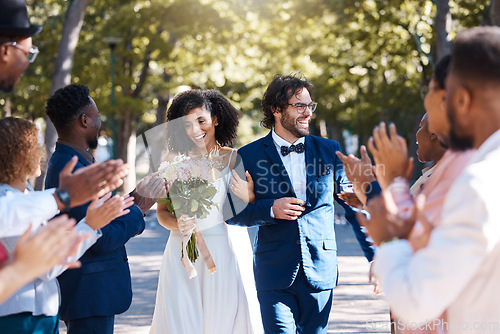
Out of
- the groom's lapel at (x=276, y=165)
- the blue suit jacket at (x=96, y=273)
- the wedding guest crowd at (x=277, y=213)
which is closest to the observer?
the wedding guest crowd at (x=277, y=213)

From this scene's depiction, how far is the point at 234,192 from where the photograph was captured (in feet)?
18.1

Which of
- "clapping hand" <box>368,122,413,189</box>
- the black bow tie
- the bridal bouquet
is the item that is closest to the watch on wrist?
"clapping hand" <box>368,122,413,189</box>

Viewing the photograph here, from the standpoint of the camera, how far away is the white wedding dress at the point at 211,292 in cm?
547

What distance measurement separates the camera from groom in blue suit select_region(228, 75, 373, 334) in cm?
519

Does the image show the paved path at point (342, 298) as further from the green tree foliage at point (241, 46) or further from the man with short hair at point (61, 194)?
the green tree foliage at point (241, 46)

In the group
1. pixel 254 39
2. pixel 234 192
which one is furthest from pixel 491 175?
pixel 254 39

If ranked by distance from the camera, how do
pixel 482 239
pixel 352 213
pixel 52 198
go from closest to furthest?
pixel 482 239, pixel 52 198, pixel 352 213

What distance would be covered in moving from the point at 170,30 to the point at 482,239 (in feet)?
63.9

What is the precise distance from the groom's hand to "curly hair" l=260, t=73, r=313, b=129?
96 centimetres

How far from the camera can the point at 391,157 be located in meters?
2.88

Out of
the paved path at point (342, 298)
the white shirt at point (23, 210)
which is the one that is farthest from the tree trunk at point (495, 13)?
the white shirt at point (23, 210)

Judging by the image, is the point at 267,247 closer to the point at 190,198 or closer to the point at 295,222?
the point at 295,222

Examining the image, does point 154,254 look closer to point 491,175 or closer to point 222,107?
point 222,107

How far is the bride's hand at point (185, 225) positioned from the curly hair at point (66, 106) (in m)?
1.32
